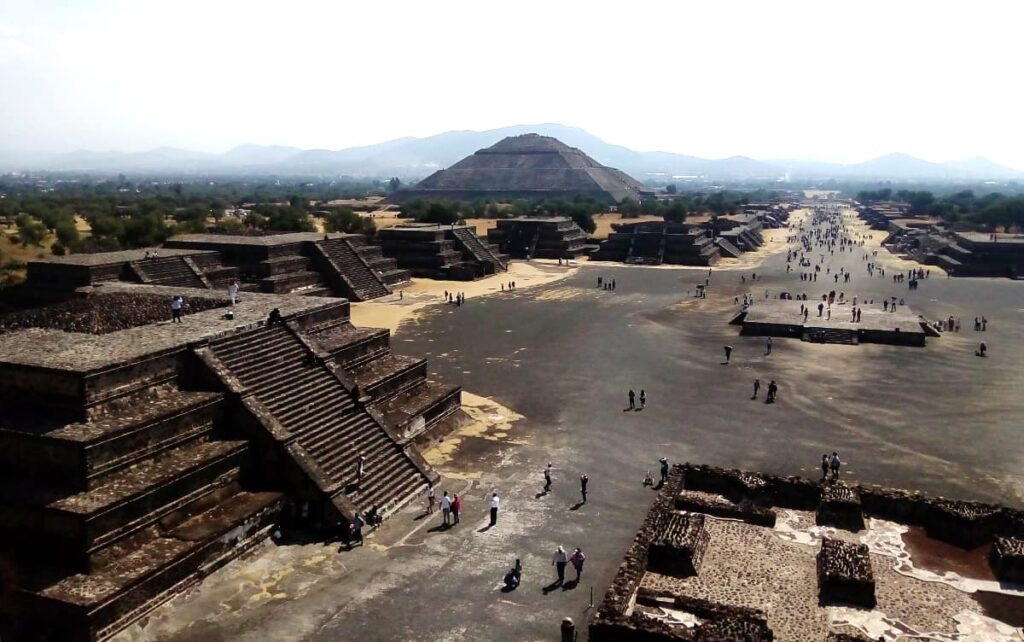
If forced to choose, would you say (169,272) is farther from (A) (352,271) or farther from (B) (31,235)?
(B) (31,235)

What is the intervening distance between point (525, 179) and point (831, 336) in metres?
142

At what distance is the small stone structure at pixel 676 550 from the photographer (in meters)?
16.3

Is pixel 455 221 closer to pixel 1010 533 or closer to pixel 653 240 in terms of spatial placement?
pixel 653 240

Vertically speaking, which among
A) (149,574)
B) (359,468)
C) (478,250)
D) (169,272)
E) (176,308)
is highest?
(176,308)

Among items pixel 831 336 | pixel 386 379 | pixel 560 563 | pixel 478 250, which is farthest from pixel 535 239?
pixel 560 563

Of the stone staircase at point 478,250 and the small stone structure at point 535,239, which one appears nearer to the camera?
the stone staircase at point 478,250

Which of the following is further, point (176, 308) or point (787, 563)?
point (176, 308)

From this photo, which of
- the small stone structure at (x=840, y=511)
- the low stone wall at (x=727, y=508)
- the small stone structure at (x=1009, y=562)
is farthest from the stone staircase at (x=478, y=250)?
the small stone structure at (x=1009, y=562)

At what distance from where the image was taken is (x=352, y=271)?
52.0 m

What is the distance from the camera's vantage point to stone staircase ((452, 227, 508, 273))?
217ft

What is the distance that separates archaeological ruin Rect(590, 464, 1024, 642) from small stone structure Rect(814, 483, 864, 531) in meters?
0.02

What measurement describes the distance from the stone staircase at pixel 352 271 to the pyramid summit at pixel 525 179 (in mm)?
111196

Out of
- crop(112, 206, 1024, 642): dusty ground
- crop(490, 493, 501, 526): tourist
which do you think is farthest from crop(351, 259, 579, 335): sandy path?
crop(490, 493, 501, 526): tourist

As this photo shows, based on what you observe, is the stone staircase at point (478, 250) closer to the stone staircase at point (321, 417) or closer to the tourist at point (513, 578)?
the stone staircase at point (321, 417)
